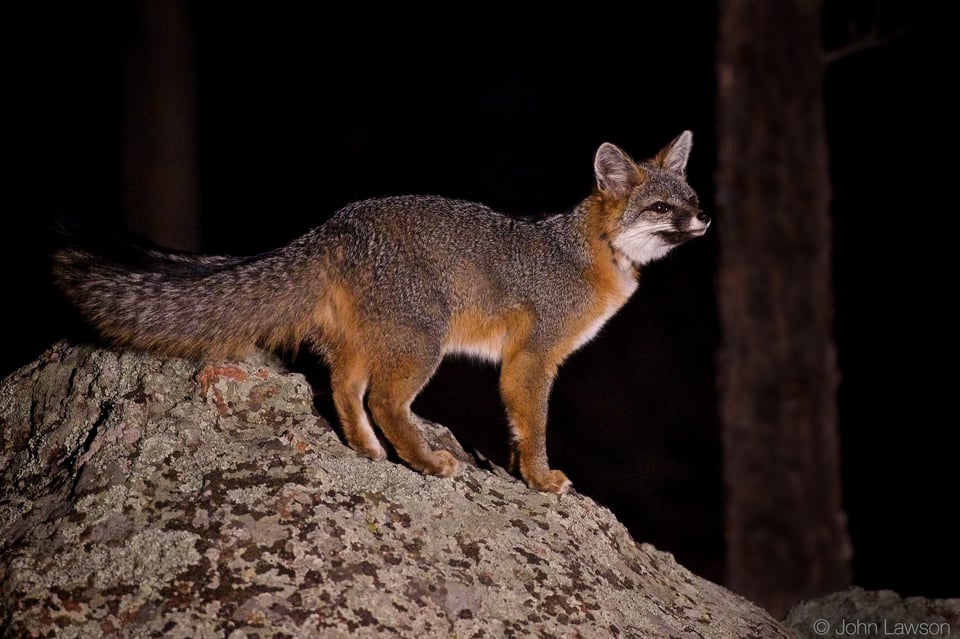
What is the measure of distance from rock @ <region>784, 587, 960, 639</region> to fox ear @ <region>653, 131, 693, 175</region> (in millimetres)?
2293

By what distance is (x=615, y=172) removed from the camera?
498 centimetres

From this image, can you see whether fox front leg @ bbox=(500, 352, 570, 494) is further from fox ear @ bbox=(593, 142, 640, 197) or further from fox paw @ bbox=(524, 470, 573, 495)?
fox ear @ bbox=(593, 142, 640, 197)

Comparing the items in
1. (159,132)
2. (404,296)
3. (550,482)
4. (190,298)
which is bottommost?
(550,482)

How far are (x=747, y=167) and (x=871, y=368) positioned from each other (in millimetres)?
2524

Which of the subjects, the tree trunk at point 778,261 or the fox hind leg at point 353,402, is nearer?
the fox hind leg at point 353,402

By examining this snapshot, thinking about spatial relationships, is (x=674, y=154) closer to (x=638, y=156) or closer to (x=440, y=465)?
(x=440, y=465)

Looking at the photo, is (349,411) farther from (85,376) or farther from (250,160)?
(250,160)

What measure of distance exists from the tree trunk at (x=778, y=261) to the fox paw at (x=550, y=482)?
4.60m

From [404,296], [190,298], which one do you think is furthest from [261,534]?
[404,296]

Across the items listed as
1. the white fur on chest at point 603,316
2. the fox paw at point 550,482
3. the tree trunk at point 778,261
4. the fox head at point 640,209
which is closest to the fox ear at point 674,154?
the fox head at point 640,209

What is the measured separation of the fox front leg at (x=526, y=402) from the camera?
14.5 ft

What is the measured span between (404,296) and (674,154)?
2.02 metres

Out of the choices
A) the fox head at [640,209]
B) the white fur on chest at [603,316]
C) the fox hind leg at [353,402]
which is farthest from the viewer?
the fox head at [640,209]

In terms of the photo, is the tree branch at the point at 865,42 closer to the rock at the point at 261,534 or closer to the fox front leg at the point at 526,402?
the fox front leg at the point at 526,402
